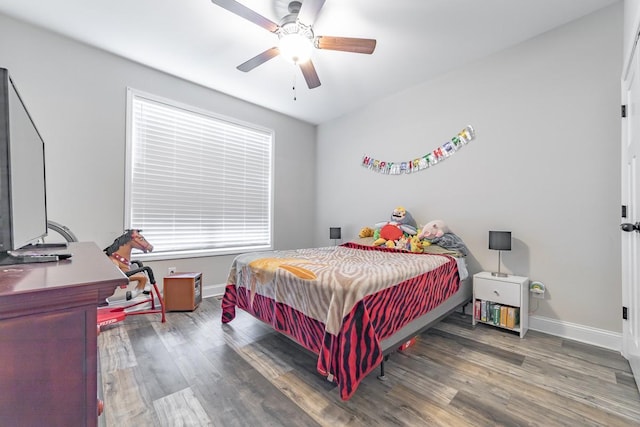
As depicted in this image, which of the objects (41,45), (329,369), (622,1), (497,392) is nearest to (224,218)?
(41,45)

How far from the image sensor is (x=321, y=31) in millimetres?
2514

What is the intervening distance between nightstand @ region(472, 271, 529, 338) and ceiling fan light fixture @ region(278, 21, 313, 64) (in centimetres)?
267

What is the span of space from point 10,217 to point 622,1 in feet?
13.3

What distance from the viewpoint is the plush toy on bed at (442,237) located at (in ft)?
9.53

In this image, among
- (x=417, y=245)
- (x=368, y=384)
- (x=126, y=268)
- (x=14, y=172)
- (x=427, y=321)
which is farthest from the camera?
(x=417, y=245)

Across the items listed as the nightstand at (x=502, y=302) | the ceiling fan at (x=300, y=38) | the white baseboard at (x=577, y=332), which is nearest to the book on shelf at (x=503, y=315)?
the nightstand at (x=502, y=302)

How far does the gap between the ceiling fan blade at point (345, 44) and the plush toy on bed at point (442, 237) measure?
1.96m

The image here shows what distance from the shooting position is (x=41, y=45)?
2527 millimetres

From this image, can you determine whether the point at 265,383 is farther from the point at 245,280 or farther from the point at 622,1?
the point at 622,1

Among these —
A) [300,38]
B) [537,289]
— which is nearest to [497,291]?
[537,289]

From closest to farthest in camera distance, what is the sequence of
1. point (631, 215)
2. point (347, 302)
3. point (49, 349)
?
point (49, 349) < point (347, 302) < point (631, 215)

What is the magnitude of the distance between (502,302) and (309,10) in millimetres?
2980

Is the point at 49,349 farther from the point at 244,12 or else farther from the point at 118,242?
the point at 118,242

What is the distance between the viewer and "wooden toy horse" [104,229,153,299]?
2.60m
